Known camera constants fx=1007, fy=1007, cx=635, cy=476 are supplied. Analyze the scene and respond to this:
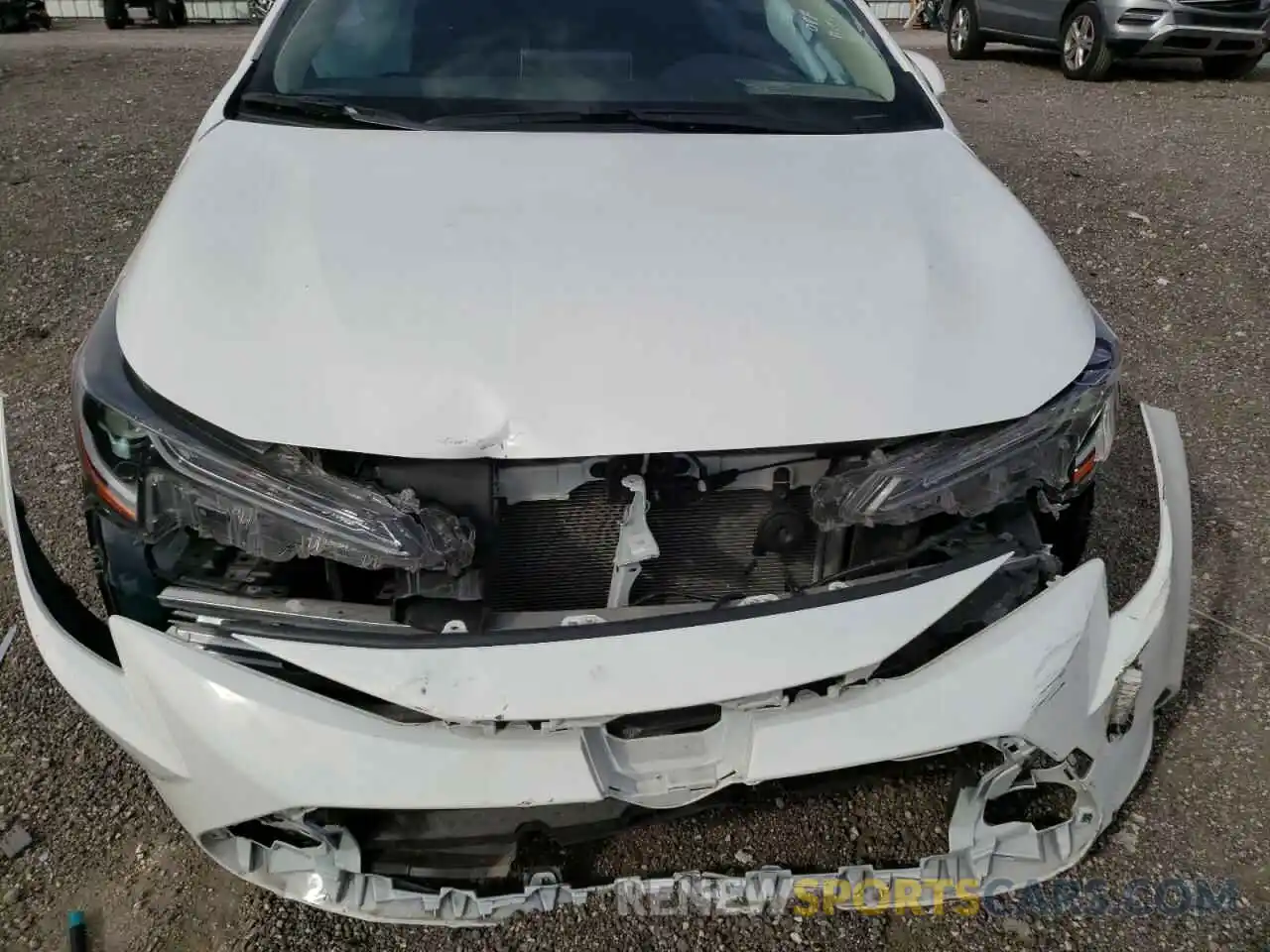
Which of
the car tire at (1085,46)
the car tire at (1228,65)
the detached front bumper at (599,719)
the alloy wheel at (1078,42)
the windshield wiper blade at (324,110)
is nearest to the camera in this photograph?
the detached front bumper at (599,719)

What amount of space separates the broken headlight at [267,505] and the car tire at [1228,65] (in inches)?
415

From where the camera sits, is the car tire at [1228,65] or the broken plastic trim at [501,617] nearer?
the broken plastic trim at [501,617]

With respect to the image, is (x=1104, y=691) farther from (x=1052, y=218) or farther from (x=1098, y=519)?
(x=1052, y=218)

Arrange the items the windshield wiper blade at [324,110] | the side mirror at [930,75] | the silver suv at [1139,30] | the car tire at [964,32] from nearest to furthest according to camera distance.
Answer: the windshield wiper blade at [324,110], the side mirror at [930,75], the silver suv at [1139,30], the car tire at [964,32]

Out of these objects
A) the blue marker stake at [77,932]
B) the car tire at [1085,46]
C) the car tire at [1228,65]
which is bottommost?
the car tire at [1228,65]

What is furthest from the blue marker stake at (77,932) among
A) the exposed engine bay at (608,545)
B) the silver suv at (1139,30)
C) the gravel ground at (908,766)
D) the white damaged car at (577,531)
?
the silver suv at (1139,30)

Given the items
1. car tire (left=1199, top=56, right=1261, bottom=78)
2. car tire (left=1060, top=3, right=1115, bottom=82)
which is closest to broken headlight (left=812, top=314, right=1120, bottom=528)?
car tire (left=1060, top=3, right=1115, bottom=82)

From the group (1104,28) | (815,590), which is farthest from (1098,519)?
(1104,28)

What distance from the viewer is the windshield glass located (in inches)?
90.7

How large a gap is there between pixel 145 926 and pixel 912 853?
4.59 feet

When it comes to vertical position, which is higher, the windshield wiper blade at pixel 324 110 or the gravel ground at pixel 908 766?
the windshield wiper blade at pixel 324 110

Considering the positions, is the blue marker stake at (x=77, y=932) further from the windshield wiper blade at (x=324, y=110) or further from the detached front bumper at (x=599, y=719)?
the windshield wiper blade at (x=324, y=110)

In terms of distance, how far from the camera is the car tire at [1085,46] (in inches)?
350

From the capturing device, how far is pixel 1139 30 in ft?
28.1
